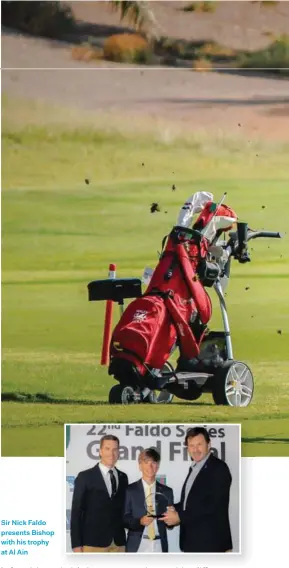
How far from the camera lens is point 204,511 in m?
6.72

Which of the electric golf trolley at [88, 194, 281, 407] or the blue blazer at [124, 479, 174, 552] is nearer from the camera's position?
the blue blazer at [124, 479, 174, 552]

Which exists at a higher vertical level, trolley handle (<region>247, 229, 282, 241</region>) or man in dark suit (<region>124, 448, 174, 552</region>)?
trolley handle (<region>247, 229, 282, 241</region>)

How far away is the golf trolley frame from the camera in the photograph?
23.0 feet

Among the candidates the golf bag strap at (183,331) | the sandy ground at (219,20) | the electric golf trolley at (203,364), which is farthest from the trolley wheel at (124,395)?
the sandy ground at (219,20)

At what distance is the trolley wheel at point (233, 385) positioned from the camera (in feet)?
23.0

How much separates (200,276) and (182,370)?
44cm

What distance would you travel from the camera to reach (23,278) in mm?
7047

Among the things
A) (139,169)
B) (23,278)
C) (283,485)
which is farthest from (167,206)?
(283,485)

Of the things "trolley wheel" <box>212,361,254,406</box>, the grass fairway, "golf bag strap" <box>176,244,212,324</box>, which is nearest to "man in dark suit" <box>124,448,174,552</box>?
the grass fairway

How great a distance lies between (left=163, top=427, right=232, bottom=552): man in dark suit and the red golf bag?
22.2 inches

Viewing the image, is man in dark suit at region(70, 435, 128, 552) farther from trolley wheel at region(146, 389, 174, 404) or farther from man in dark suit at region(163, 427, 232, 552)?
trolley wheel at region(146, 389, 174, 404)

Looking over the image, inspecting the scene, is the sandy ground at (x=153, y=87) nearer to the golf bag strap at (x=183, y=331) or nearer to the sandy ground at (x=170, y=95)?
the sandy ground at (x=170, y=95)

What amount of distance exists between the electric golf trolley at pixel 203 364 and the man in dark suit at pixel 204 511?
1.27 feet

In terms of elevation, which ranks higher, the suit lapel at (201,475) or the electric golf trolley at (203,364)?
the electric golf trolley at (203,364)
